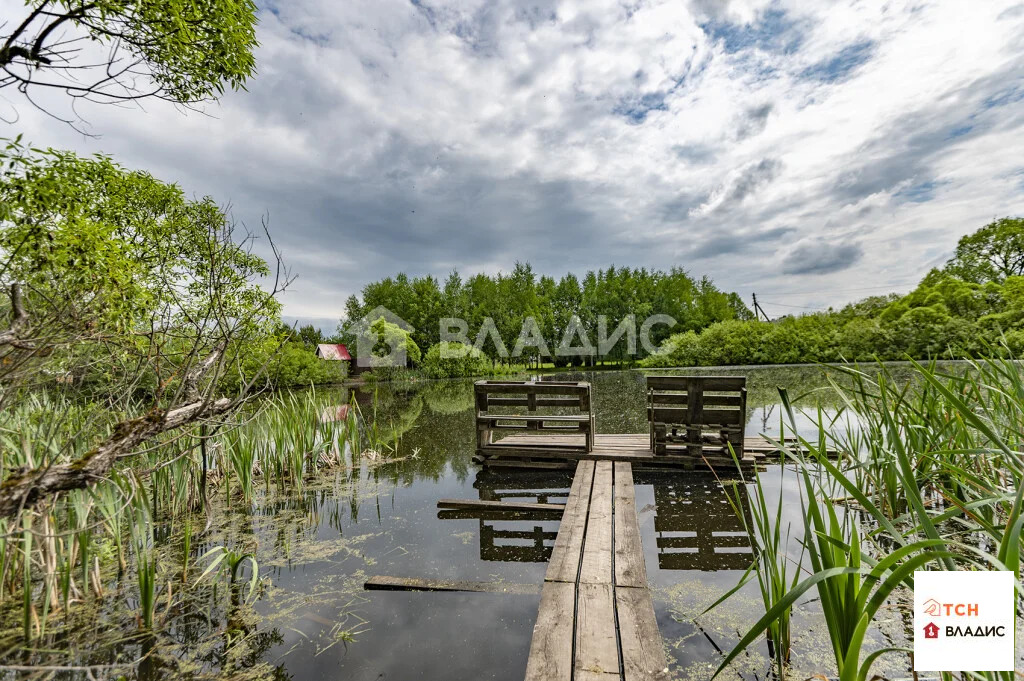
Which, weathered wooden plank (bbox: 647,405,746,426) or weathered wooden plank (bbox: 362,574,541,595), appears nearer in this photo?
weathered wooden plank (bbox: 362,574,541,595)

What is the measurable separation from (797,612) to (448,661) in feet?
7.49

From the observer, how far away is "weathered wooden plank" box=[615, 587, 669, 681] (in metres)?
2.04

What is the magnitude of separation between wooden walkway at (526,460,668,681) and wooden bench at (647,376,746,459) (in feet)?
7.48

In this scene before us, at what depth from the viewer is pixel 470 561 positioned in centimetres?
390

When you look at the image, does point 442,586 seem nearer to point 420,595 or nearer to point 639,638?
point 420,595

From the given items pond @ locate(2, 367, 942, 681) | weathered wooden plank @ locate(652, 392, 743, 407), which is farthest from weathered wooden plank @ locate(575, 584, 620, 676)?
weathered wooden plank @ locate(652, 392, 743, 407)

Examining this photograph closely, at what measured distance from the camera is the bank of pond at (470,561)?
1.62 m

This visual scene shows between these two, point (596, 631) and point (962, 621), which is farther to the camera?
point (596, 631)

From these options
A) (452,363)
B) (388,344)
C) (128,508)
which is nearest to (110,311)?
(128,508)

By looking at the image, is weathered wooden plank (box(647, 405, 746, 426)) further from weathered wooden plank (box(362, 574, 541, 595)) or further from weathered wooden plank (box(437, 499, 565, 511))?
weathered wooden plank (box(362, 574, 541, 595))

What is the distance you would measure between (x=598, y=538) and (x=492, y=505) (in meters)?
1.82

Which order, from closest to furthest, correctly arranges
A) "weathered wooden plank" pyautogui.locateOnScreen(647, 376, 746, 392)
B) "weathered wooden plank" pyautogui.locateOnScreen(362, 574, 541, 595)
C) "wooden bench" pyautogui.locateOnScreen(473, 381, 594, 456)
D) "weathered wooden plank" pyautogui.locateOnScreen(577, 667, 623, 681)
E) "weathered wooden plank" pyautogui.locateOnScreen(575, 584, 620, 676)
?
"weathered wooden plank" pyautogui.locateOnScreen(577, 667, 623, 681)
"weathered wooden plank" pyautogui.locateOnScreen(575, 584, 620, 676)
"weathered wooden plank" pyautogui.locateOnScreen(362, 574, 541, 595)
"weathered wooden plank" pyautogui.locateOnScreen(647, 376, 746, 392)
"wooden bench" pyautogui.locateOnScreen(473, 381, 594, 456)

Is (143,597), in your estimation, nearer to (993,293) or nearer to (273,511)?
(273,511)

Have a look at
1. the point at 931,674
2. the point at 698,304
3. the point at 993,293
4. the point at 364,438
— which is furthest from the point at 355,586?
the point at 698,304
